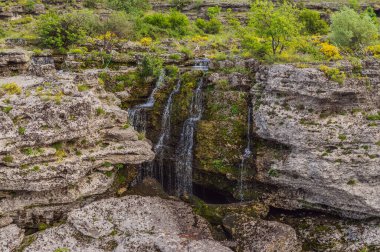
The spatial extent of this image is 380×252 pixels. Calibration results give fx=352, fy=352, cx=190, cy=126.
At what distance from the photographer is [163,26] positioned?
168ft

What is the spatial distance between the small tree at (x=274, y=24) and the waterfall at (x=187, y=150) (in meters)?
7.80

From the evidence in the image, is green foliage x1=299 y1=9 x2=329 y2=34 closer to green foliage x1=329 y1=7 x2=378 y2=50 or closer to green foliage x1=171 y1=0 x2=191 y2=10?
green foliage x1=329 y1=7 x2=378 y2=50

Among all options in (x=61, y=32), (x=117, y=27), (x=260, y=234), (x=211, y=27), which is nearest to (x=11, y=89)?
(x=260, y=234)

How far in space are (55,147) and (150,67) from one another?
36.6 ft

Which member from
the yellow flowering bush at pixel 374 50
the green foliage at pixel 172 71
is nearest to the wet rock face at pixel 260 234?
the green foliage at pixel 172 71

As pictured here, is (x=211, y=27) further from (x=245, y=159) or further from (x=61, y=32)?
(x=245, y=159)

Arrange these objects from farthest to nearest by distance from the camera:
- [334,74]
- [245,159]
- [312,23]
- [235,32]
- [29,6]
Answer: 1. [29,6]
2. [312,23]
3. [235,32]
4. [245,159]
5. [334,74]

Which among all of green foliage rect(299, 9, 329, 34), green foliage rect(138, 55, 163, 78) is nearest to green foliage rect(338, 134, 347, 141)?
green foliage rect(138, 55, 163, 78)

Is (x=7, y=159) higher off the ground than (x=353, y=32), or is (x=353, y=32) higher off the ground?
(x=353, y=32)

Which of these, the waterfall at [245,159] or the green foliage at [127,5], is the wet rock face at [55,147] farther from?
the green foliage at [127,5]

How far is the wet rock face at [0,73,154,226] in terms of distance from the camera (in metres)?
19.2

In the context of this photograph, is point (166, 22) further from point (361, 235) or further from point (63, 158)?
point (361, 235)

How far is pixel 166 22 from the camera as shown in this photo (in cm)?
5109

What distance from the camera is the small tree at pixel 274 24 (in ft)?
91.8
